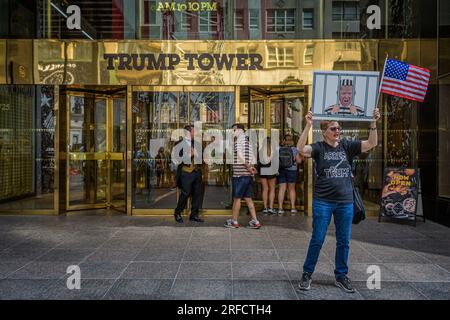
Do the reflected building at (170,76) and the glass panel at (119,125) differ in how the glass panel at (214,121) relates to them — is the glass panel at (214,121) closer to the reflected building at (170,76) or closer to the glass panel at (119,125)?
the reflected building at (170,76)

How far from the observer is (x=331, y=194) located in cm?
445

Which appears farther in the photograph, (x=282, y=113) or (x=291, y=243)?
(x=282, y=113)

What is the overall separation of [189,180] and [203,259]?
278 centimetres

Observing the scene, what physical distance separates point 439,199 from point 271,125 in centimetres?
385

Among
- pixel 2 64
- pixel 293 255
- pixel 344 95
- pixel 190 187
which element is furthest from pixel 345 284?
pixel 2 64

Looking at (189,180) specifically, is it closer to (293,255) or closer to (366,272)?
(293,255)

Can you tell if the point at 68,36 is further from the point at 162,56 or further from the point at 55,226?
the point at 55,226

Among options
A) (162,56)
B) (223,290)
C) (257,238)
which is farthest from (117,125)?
(223,290)

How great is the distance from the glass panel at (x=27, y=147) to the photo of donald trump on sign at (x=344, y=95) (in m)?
6.59

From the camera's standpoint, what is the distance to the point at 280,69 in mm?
9031

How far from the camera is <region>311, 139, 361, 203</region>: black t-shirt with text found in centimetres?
445

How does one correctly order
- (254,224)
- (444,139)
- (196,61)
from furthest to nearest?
(196,61) < (444,139) < (254,224)

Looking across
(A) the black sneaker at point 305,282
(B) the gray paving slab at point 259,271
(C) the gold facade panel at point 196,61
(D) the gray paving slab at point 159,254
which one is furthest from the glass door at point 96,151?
(A) the black sneaker at point 305,282

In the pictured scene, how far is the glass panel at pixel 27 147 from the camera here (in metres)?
9.22
